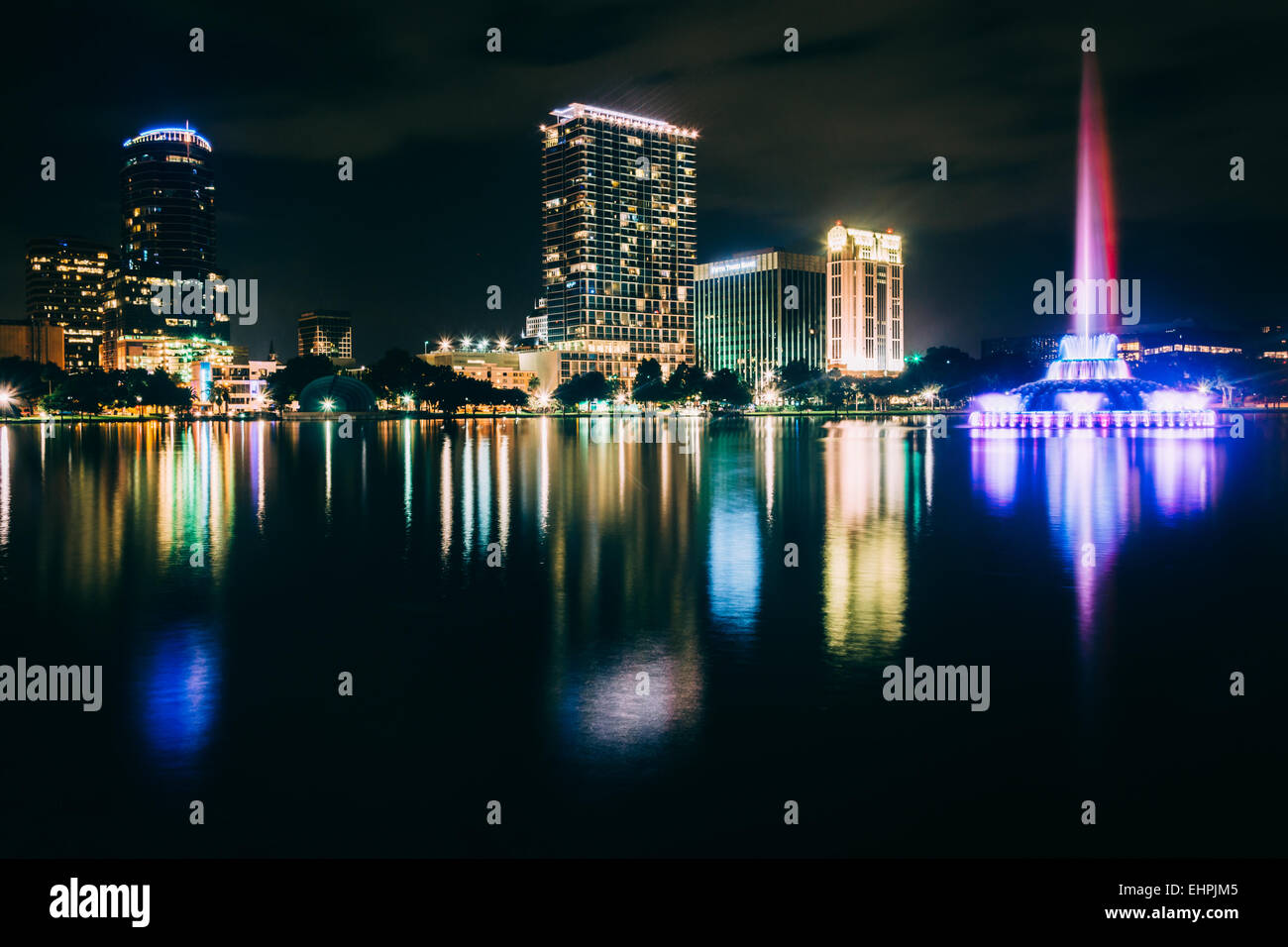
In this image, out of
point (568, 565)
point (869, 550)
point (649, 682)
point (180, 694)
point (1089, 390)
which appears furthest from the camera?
point (1089, 390)

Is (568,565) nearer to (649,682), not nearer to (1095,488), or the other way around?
(649,682)

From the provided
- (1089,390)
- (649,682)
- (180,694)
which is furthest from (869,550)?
(1089,390)

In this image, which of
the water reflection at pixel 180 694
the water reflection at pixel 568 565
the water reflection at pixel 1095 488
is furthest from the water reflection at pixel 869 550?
the water reflection at pixel 180 694

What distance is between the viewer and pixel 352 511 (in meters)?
24.0

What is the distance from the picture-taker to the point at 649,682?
9.48m

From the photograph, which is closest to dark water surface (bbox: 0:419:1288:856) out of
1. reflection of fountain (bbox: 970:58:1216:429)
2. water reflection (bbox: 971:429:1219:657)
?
water reflection (bbox: 971:429:1219:657)

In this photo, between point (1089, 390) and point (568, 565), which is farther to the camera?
point (1089, 390)

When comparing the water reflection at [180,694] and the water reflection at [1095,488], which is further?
the water reflection at [1095,488]

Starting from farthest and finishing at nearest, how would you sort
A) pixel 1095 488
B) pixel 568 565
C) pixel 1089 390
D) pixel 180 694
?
pixel 1089 390
pixel 1095 488
pixel 568 565
pixel 180 694

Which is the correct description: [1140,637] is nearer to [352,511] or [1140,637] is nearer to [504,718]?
[504,718]

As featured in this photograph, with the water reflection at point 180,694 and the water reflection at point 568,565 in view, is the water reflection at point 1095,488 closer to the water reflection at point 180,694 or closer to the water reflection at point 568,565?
the water reflection at point 568,565

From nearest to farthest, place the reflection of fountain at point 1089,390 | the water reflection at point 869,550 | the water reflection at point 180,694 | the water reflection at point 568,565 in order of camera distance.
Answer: the water reflection at point 180,694, the water reflection at point 568,565, the water reflection at point 869,550, the reflection of fountain at point 1089,390

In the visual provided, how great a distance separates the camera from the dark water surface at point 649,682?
662cm
